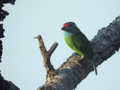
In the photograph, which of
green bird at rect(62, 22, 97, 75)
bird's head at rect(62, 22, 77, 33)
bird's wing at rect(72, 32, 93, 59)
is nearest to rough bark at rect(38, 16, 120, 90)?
bird's wing at rect(72, 32, 93, 59)

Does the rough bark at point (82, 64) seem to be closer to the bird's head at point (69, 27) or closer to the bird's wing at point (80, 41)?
the bird's wing at point (80, 41)

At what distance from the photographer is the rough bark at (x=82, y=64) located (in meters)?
2.46

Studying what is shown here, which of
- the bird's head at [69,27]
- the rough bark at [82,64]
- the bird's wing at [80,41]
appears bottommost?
the bird's wing at [80,41]

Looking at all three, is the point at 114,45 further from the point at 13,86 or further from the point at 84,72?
the point at 13,86

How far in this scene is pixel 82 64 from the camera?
119 inches

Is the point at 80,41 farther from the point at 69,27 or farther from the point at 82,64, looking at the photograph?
the point at 82,64

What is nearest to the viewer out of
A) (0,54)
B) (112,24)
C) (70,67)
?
(0,54)

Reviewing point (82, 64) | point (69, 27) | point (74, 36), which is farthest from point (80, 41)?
point (82, 64)

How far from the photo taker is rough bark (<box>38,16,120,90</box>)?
2463 millimetres

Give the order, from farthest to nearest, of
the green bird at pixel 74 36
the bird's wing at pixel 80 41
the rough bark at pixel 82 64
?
1. the green bird at pixel 74 36
2. the bird's wing at pixel 80 41
3. the rough bark at pixel 82 64

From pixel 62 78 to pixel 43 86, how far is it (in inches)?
9.3

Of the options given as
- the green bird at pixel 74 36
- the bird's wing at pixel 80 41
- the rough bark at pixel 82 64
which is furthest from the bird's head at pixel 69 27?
the rough bark at pixel 82 64

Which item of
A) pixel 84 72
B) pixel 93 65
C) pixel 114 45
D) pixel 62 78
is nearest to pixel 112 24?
pixel 114 45

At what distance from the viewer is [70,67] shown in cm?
290
